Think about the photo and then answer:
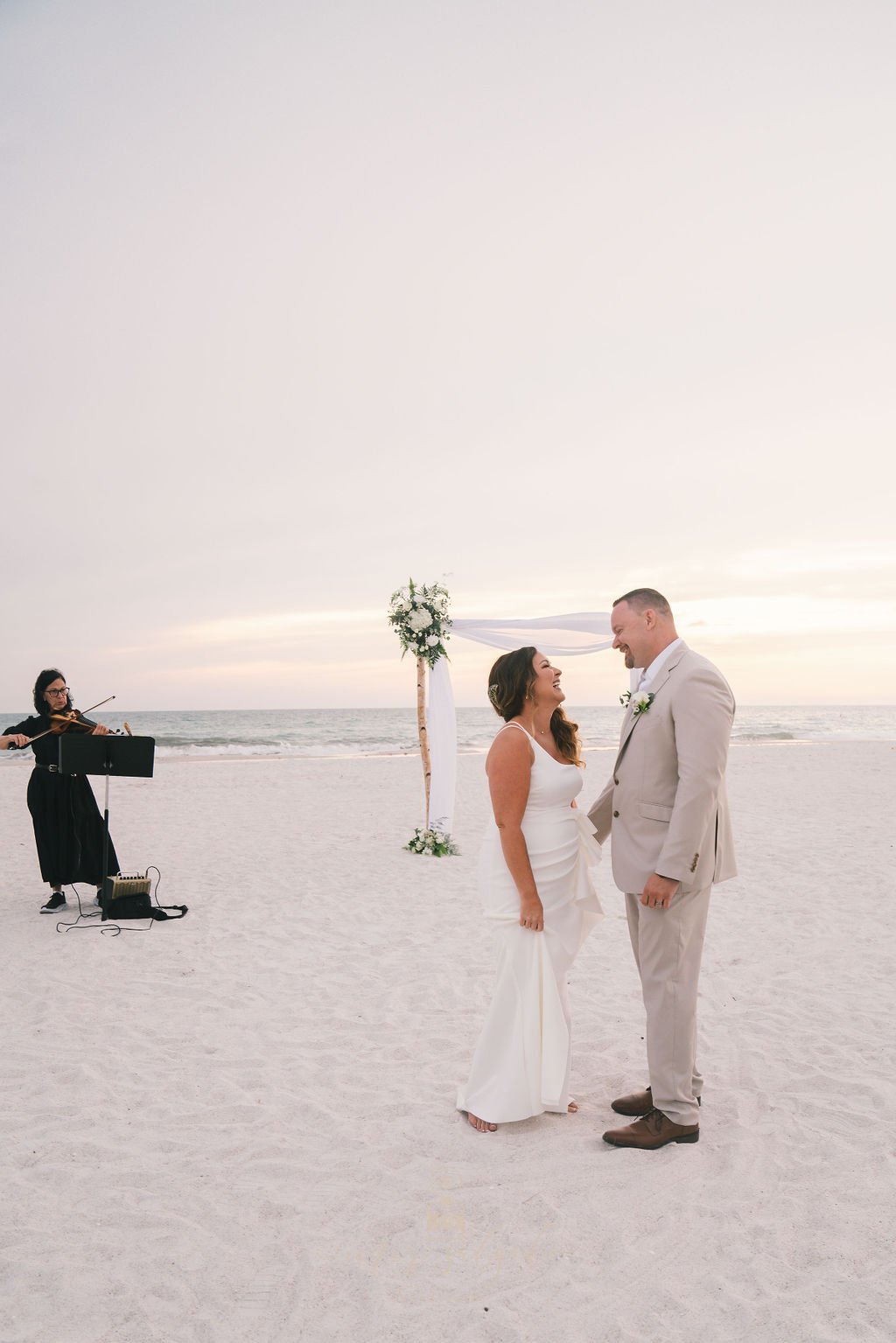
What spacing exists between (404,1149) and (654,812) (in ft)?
5.64

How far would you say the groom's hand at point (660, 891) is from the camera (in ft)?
9.76

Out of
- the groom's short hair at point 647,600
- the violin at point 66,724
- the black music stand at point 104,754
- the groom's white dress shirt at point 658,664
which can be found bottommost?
the black music stand at point 104,754

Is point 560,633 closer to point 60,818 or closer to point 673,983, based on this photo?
point 673,983

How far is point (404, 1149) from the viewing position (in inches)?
128

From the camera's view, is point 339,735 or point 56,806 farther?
point 339,735

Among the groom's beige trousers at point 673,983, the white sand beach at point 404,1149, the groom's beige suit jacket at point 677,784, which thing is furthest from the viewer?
the groom's beige trousers at point 673,983

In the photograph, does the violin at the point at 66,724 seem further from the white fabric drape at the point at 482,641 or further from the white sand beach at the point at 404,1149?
the white fabric drape at the point at 482,641

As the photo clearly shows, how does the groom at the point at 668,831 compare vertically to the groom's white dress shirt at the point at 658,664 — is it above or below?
below

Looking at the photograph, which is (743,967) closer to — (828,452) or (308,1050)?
(308,1050)

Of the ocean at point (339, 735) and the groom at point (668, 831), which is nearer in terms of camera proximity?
the groom at point (668, 831)

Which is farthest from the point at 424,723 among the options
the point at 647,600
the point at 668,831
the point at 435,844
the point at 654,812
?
the point at 668,831

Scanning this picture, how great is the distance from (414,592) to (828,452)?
943 centimetres

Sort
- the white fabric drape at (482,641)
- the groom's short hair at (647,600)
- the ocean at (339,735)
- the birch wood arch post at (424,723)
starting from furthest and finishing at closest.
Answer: the ocean at (339,735), the birch wood arch post at (424,723), the white fabric drape at (482,641), the groom's short hair at (647,600)

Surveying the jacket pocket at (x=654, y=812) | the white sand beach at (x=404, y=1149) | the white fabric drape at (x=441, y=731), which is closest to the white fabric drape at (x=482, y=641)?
the white fabric drape at (x=441, y=731)
